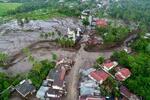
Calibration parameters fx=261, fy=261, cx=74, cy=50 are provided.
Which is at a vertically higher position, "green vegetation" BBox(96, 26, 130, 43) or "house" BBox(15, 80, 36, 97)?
"green vegetation" BBox(96, 26, 130, 43)

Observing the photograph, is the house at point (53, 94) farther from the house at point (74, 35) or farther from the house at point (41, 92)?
the house at point (74, 35)

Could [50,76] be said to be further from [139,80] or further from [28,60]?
[139,80]

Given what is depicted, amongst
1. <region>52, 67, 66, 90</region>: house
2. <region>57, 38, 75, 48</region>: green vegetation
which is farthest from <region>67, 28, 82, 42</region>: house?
<region>52, 67, 66, 90</region>: house

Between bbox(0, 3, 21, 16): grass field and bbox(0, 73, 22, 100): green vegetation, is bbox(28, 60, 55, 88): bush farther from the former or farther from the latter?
bbox(0, 3, 21, 16): grass field

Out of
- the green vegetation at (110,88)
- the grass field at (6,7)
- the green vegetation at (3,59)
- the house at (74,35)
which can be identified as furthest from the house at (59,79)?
the grass field at (6,7)

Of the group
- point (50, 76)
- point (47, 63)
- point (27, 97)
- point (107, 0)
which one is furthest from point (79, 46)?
point (107, 0)

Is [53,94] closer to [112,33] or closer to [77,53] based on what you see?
[77,53]
